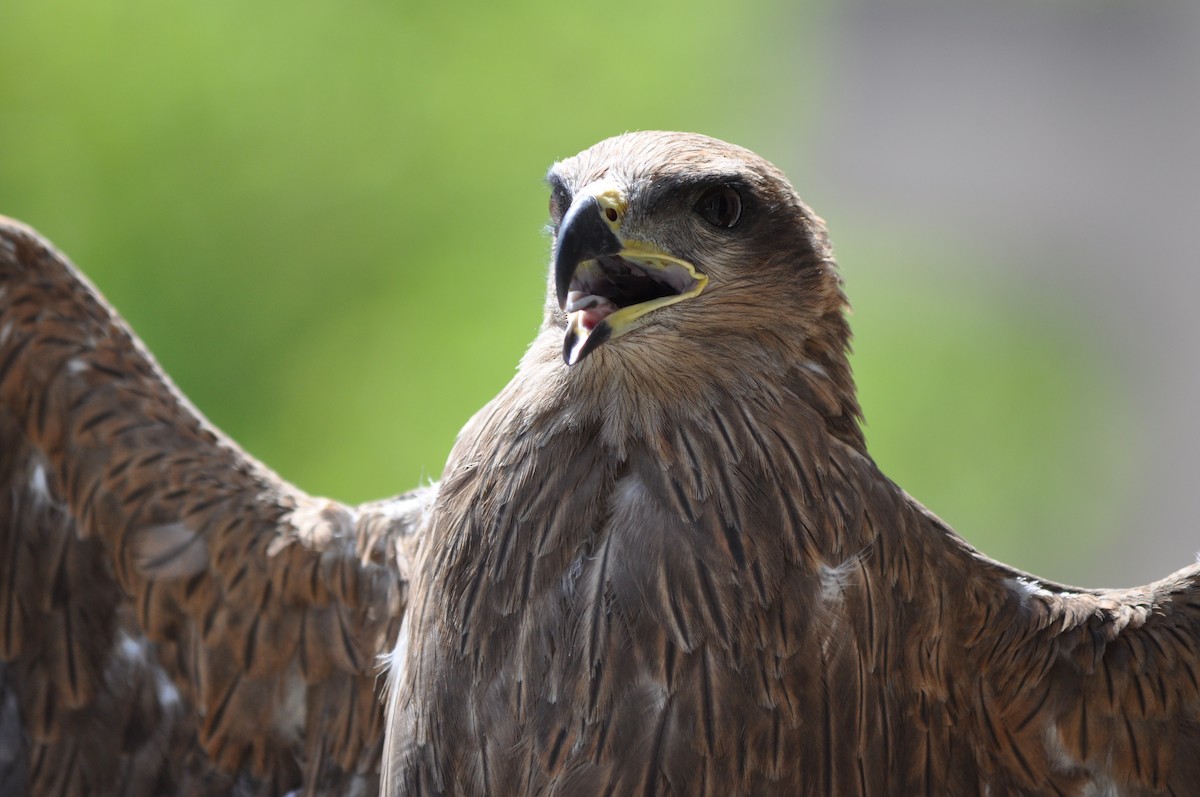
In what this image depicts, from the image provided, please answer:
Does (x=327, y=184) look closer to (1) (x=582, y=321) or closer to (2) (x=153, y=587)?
(2) (x=153, y=587)

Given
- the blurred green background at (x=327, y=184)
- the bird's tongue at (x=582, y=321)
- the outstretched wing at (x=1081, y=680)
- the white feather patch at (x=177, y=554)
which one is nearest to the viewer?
the bird's tongue at (x=582, y=321)

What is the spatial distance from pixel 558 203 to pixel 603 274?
17 cm

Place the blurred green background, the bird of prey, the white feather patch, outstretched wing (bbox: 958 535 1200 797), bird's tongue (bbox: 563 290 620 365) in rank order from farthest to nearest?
the blurred green background, the white feather patch, outstretched wing (bbox: 958 535 1200 797), the bird of prey, bird's tongue (bbox: 563 290 620 365)

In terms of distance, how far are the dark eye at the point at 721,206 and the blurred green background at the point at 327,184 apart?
129 inches

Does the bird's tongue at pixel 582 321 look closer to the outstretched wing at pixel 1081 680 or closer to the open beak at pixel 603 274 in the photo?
the open beak at pixel 603 274

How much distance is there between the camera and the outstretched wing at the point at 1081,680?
5.15ft

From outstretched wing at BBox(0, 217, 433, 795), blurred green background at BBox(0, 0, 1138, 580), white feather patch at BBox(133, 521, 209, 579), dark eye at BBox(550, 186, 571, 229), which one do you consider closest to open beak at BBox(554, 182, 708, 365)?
dark eye at BBox(550, 186, 571, 229)

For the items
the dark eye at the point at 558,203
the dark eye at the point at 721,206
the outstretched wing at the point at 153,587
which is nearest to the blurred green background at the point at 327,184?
the outstretched wing at the point at 153,587

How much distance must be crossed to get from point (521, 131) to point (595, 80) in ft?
1.09

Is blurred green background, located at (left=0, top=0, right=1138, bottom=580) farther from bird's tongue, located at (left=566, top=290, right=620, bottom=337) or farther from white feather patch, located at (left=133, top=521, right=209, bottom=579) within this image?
bird's tongue, located at (left=566, top=290, right=620, bottom=337)

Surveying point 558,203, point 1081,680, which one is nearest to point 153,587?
point 558,203

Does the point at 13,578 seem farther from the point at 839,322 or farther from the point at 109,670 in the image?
the point at 839,322

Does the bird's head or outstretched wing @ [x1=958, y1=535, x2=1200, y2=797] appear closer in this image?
the bird's head

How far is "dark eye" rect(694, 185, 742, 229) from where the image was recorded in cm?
142
